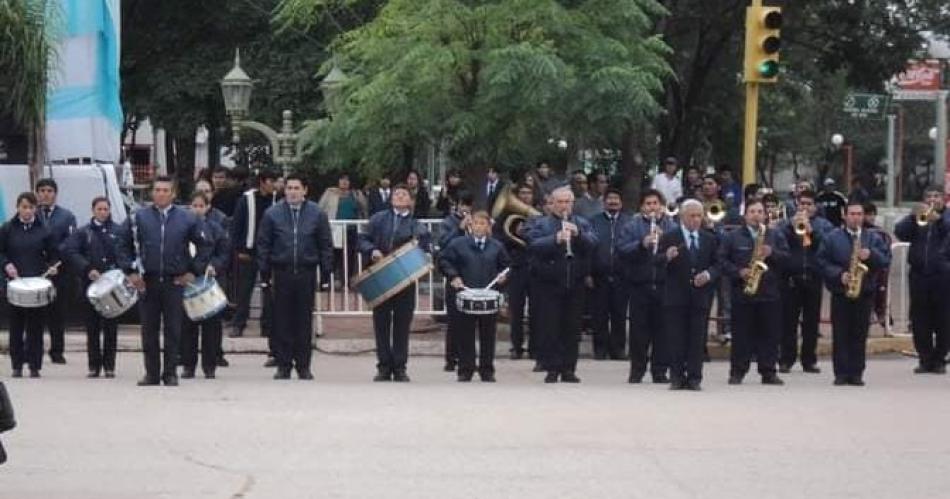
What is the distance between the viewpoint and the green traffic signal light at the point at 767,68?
1959 centimetres

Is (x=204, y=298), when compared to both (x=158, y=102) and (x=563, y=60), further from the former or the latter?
(x=158, y=102)

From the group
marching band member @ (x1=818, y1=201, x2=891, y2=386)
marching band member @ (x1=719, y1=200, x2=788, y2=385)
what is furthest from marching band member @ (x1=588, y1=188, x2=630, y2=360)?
marching band member @ (x1=818, y1=201, x2=891, y2=386)

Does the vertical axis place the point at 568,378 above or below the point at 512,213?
below

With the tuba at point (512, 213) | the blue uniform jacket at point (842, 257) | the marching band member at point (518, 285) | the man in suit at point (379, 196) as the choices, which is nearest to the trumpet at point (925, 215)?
the blue uniform jacket at point (842, 257)

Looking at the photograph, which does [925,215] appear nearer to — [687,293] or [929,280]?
[929,280]

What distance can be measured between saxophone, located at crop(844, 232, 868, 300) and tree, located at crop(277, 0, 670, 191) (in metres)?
3.49

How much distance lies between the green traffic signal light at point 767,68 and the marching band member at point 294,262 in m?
5.71

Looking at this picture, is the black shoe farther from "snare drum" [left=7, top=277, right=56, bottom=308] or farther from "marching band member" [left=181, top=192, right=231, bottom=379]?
"snare drum" [left=7, top=277, right=56, bottom=308]

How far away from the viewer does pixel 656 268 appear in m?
16.7

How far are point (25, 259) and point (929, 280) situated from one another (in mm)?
9070

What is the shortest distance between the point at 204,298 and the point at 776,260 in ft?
17.7

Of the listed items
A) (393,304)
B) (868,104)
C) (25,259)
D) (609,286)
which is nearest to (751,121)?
(609,286)

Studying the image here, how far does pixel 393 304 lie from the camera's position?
54.3 ft

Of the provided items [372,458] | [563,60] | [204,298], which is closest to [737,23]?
[563,60]
